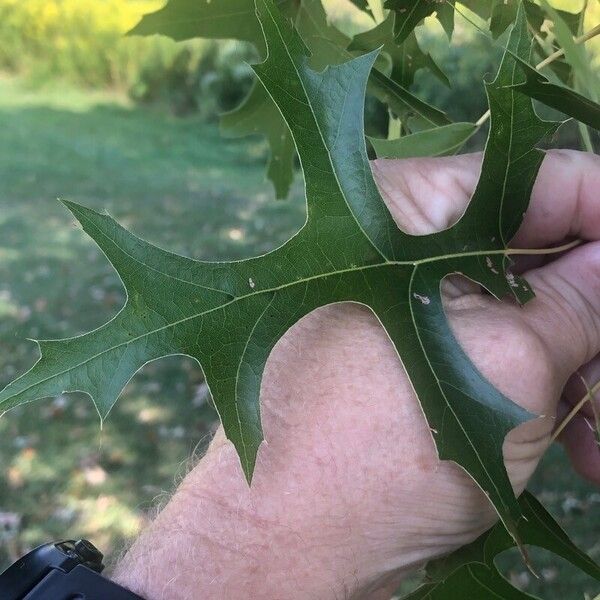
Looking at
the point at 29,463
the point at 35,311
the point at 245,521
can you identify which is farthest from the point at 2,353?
the point at 245,521

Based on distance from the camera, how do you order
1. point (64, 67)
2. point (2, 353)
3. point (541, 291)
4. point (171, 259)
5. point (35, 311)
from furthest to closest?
Result: point (64, 67)
point (35, 311)
point (2, 353)
point (541, 291)
point (171, 259)

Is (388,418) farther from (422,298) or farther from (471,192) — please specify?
(471,192)

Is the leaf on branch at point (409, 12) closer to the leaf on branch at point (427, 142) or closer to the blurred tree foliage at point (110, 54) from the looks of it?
the leaf on branch at point (427, 142)

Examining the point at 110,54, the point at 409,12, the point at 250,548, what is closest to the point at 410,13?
the point at 409,12

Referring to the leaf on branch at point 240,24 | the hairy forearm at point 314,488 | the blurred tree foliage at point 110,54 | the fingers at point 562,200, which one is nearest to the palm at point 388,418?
the hairy forearm at point 314,488

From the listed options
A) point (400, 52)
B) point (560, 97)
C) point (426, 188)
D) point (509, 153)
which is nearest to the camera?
point (560, 97)

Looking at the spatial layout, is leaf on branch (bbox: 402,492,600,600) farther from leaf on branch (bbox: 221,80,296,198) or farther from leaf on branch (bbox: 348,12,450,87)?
leaf on branch (bbox: 221,80,296,198)

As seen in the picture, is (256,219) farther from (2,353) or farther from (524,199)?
(524,199)
